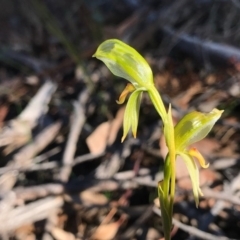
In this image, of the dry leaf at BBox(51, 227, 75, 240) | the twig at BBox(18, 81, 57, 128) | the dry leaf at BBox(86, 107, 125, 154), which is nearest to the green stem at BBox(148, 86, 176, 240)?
the dry leaf at BBox(51, 227, 75, 240)

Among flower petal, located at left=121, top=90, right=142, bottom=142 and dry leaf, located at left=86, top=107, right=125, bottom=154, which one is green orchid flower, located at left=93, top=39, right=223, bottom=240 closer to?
flower petal, located at left=121, top=90, right=142, bottom=142

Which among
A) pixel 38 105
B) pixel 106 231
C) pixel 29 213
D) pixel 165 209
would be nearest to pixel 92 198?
pixel 106 231

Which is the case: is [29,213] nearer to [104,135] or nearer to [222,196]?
[104,135]

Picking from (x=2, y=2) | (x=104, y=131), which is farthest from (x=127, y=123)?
(x=2, y=2)

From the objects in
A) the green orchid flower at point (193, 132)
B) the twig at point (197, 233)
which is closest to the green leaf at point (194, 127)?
the green orchid flower at point (193, 132)

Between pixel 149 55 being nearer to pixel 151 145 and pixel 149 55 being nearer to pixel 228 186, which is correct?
pixel 151 145

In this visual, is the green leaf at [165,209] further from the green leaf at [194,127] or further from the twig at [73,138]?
the twig at [73,138]
